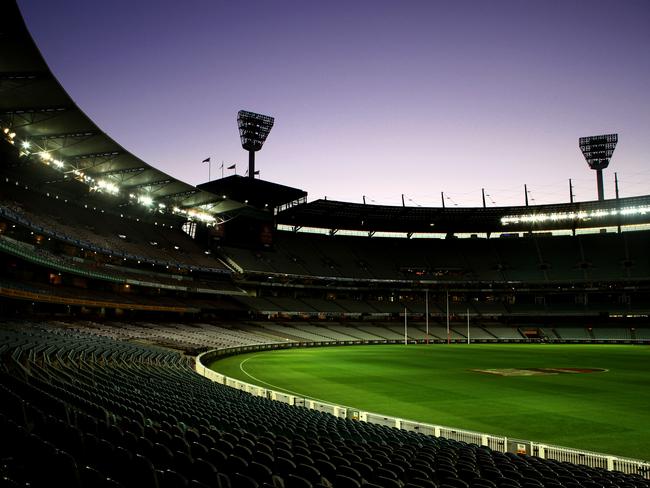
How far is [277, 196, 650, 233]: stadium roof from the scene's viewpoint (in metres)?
87.3

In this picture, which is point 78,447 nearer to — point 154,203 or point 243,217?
point 154,203

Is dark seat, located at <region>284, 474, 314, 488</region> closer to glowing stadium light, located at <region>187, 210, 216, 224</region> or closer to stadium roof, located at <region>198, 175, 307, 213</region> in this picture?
glowing stadium light, located at <region>187, 210, 216, 224</region>

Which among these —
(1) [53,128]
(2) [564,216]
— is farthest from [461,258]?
(1) [53,128]

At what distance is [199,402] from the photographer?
1778cm

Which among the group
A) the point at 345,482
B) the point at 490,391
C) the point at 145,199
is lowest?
the point at 490,391

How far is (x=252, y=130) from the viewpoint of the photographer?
8950 centimetres

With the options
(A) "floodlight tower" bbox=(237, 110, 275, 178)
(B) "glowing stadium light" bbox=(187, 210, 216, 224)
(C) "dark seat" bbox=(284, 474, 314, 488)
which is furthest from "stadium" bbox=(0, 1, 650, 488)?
(B) "glowing stadium light" bbox=(187, 210, 216, 224)

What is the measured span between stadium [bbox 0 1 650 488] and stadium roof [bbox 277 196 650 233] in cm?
62

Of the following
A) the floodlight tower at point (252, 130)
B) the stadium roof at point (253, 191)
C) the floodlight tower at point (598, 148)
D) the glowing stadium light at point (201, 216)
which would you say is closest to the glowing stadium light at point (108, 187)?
the glowing stadium light at point (201, 216)

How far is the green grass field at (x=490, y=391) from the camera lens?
21438mm

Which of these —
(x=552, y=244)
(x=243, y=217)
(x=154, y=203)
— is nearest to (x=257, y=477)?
(x=154, y=203)

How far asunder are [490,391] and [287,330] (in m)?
49.7

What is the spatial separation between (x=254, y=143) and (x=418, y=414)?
240 ft

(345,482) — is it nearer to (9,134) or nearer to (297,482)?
(297,482)
